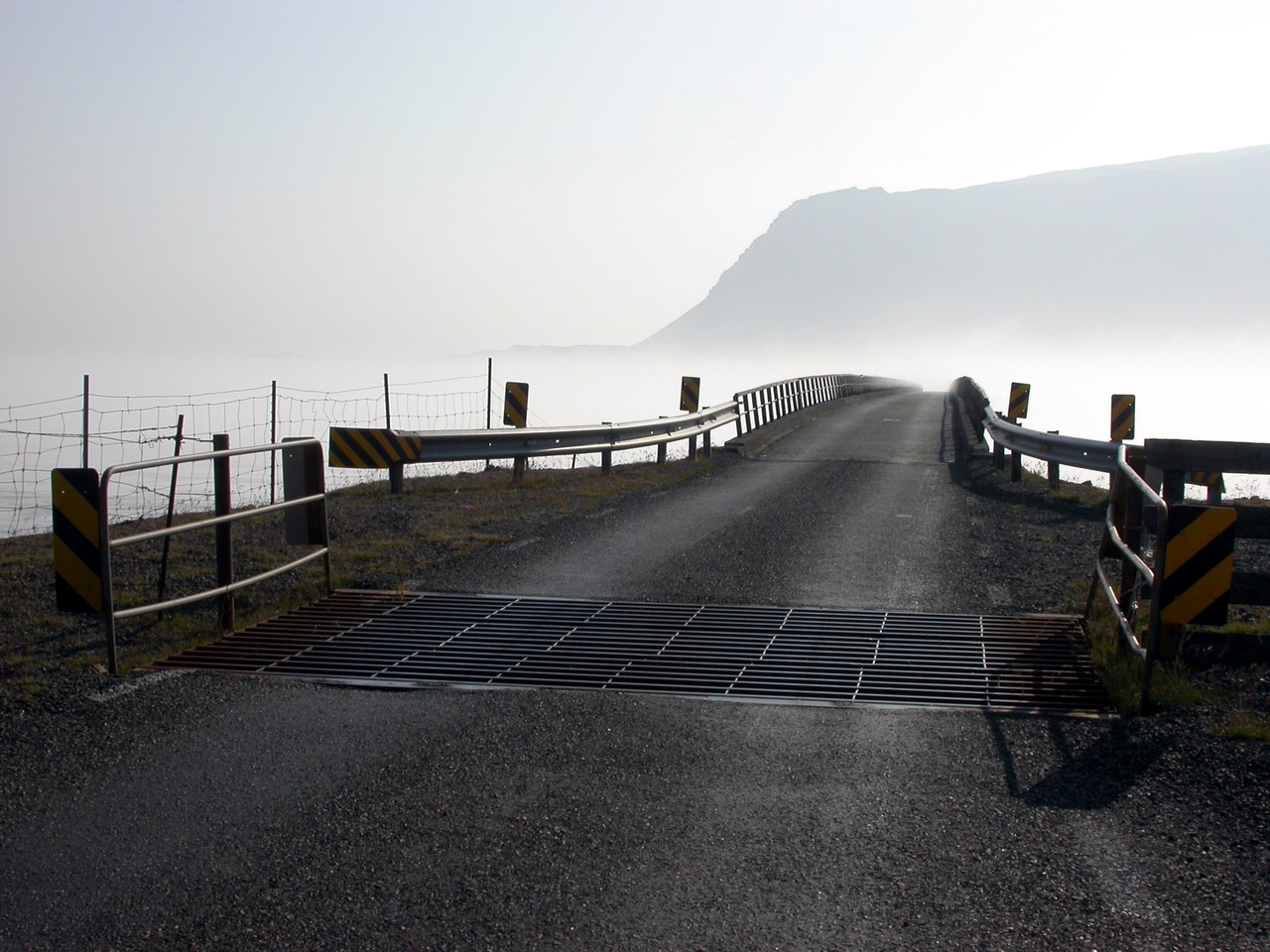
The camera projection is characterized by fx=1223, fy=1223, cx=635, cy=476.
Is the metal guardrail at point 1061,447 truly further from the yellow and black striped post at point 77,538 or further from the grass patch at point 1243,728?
the yellow and black striped post at point 77,538

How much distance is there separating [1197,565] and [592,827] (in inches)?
139

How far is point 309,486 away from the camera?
874 centimetres

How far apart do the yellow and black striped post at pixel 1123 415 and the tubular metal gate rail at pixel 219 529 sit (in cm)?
1353

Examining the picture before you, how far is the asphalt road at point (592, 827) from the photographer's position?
3.62 metres

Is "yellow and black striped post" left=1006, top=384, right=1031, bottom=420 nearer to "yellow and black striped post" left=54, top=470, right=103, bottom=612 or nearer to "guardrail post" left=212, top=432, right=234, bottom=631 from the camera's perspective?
"guardrail post" left=212, top=432, right=234, bottom=631

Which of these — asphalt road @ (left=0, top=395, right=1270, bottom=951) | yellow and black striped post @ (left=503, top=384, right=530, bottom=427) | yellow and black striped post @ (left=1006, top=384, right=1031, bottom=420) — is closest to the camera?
asphalt road @ (left=0, top=395, right=1270, bottom=951)

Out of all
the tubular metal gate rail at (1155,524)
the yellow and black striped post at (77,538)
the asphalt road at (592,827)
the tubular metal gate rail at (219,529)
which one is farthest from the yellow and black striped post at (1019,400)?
the yellow and black striped post at (77,538)

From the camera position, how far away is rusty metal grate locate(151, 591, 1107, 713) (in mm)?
6520

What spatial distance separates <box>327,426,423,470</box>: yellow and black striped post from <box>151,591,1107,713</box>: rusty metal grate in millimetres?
5208

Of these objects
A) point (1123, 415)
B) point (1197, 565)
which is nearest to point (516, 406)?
point (1123, 415)

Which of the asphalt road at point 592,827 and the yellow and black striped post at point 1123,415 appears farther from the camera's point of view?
the yellow and black striped post at point 1123,415

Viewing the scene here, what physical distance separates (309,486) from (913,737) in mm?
4930

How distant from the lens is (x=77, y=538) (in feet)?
21.3

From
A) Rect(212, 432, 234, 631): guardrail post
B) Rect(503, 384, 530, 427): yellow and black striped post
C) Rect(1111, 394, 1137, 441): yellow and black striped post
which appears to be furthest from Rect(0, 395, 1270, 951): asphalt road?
Rect(1111, 394, 1137, 441): yellow and black striped post
